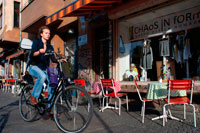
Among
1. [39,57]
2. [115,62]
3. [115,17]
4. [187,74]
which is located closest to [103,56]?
[115,62]

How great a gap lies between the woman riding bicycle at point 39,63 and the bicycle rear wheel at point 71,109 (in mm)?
511

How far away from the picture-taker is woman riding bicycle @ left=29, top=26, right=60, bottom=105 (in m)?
3.61

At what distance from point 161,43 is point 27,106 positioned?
17.8 feet

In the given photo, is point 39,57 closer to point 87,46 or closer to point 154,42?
point 154,42

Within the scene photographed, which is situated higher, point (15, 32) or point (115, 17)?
point (15, 32)

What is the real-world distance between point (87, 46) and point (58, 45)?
3.56m

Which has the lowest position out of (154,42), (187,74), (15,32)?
(187,74)

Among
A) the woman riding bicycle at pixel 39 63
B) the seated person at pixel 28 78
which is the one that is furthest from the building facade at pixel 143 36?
the seated person at pixel 28 78

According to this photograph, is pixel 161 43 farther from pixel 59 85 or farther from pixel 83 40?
pixel 59 85

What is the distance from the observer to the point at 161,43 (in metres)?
7.42

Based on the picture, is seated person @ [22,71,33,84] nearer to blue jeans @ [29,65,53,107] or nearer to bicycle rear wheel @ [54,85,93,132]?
blue jeans @ [29,65,53,107]

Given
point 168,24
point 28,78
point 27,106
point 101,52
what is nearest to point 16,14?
point 101,52

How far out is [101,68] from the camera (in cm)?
985

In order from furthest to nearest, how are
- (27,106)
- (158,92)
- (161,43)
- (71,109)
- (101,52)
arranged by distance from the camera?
(101,52) → (161,43) → (158,92) → (27,106) → (71,109)
